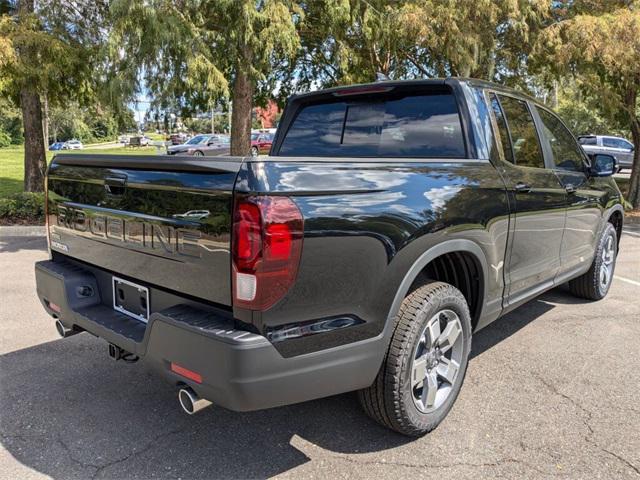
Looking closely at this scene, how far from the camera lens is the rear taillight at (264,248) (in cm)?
210

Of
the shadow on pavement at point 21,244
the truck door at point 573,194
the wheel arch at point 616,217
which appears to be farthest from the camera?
the shadow on pavement at point 21,244

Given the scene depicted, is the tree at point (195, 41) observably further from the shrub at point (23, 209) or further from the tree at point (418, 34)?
the shrub at point (23, 209)

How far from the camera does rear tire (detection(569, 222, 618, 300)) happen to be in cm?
511

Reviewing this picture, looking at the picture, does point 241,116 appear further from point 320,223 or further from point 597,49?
point 320,223

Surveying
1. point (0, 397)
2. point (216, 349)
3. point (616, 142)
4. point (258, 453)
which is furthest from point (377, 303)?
point (616, 142)

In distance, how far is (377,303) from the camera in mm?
2469

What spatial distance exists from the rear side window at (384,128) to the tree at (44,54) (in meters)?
5.46

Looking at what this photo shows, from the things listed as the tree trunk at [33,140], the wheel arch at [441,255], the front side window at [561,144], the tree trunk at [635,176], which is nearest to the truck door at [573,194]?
the front side window at [561,144]

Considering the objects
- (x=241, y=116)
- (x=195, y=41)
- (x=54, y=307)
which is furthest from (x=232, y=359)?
Result: (x=241, y=116)

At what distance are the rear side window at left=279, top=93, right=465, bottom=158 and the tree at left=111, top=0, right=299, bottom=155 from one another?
426 cm

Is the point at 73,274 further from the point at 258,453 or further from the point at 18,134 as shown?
the point at 18,134

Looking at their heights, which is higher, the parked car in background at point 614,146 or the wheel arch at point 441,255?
the parked car in background at point 614,146

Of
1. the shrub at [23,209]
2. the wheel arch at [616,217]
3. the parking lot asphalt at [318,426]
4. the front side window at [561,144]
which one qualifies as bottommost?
the parking lot asphalt at [318,426]

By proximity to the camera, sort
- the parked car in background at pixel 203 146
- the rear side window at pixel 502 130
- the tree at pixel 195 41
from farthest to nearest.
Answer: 1. the parked car in background at pixel 203 146
2. the tree at pixel 195 41
3. the rear side window at pixel 502 130
